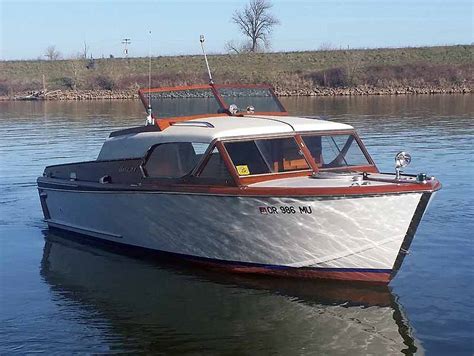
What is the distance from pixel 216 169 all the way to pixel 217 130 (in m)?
0.62

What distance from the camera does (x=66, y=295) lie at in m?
9.98

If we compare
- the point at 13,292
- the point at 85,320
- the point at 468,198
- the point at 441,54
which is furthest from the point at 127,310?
the point at 441,54

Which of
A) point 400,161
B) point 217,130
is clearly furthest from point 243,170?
point 400,161

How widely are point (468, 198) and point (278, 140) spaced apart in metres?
6.09

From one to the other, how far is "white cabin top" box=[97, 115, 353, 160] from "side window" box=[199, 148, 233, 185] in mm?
245

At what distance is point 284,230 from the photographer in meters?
9.55

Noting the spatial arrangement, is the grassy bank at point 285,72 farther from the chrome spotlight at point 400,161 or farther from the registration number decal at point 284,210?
the registration number decal at point 284,210

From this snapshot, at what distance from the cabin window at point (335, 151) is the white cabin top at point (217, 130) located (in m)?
0.15

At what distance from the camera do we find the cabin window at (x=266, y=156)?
10141 millimetres

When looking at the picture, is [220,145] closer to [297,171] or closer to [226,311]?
[297,171]

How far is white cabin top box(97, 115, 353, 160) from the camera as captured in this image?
10.3 metres

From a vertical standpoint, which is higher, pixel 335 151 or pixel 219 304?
pixel 335 151

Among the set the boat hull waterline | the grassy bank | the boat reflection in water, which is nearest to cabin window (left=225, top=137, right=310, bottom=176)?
the boat hull waterline

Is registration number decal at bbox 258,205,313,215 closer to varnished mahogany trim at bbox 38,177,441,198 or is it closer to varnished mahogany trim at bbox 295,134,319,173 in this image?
varnished mahogany trim at bbox 38,177,441,198
